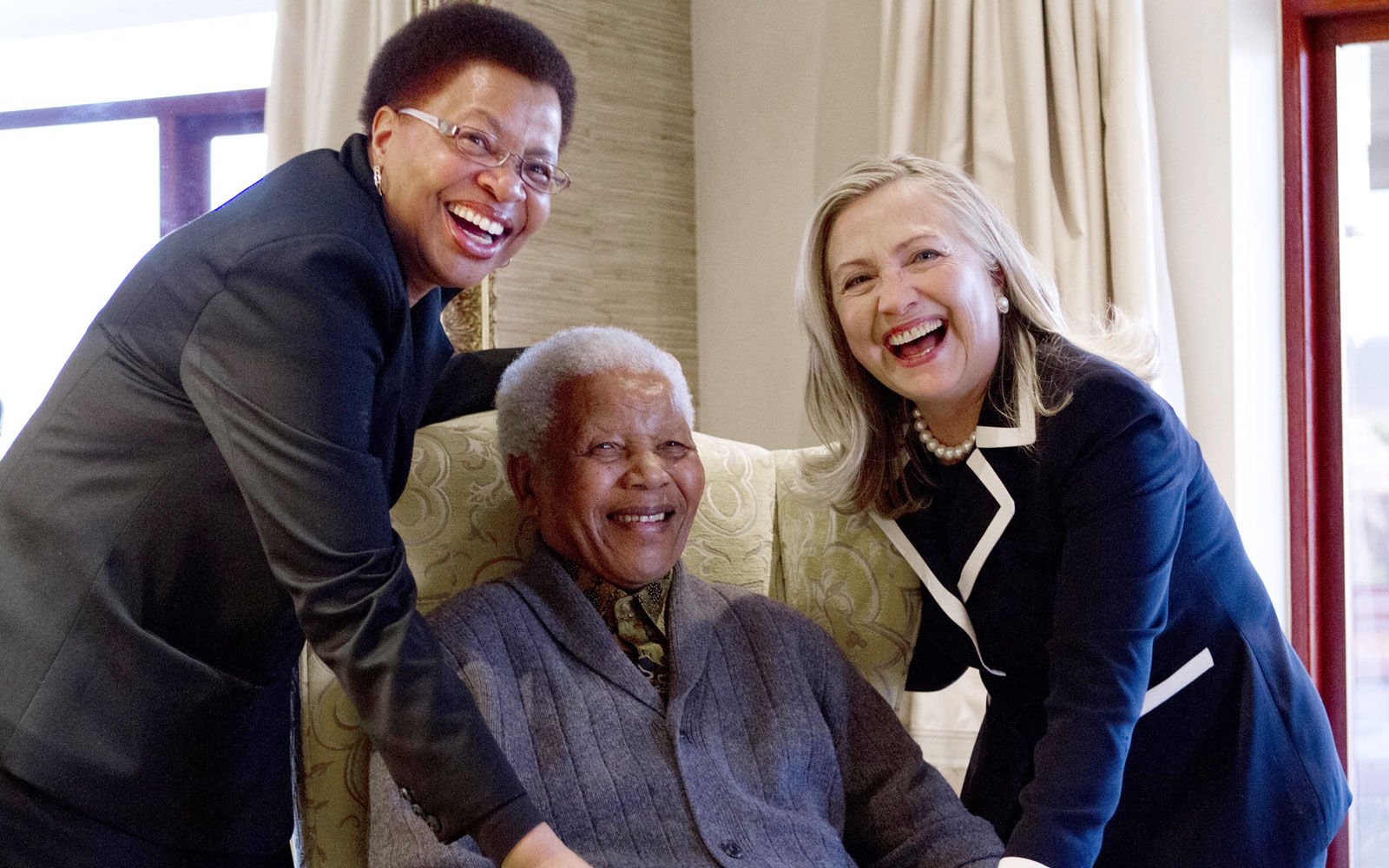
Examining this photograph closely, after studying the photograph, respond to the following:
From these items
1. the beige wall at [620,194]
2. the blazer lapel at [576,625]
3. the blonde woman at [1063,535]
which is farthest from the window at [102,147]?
the blonde woman at [1063,535]

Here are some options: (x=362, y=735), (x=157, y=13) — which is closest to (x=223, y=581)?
(x=362, y=735)

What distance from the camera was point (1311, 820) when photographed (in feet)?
5.30

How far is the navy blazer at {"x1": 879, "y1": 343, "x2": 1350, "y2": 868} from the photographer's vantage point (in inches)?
56.7

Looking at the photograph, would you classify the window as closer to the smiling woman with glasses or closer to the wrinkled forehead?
the wrinkled forehead

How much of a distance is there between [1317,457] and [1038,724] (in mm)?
A: 1541

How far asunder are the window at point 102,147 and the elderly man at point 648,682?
3.75 ft

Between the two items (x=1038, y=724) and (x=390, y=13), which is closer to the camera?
(x=1038, y=724)

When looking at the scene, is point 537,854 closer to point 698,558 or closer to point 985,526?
point 985,526

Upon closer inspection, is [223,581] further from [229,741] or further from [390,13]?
[390,13]

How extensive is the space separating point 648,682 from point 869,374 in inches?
20.6

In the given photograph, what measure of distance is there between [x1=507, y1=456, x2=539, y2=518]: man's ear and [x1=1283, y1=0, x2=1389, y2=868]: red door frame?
183 centimetres

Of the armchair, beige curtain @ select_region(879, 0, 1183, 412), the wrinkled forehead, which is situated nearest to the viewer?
the armchair

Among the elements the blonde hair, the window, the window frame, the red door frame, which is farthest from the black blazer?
the red door frame

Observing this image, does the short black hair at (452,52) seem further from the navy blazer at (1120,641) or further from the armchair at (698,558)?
the navy blazer at (1120,641)
